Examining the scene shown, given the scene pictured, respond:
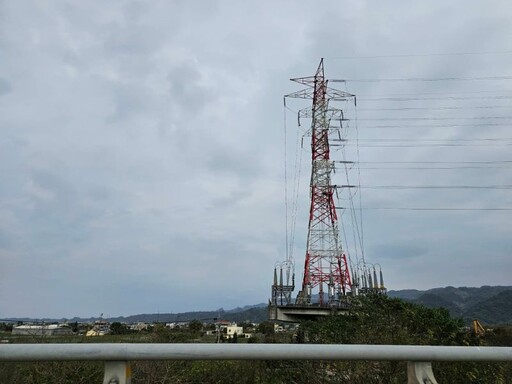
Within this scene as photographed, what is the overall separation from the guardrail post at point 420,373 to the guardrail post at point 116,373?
1753 mm

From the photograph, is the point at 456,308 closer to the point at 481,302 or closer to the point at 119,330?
the point at 119,330

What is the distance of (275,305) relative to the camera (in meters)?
26.6

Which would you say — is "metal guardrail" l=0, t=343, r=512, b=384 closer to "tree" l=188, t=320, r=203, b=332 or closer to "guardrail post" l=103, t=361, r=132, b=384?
"guardrail post" l=103, t=361, r=132, b=384

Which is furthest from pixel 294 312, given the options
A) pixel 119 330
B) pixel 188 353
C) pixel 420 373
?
pixel 188 353

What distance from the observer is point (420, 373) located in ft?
8.43

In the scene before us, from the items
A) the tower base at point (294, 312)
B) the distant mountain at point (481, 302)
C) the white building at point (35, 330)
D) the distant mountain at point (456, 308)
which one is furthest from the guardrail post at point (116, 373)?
the distant mountain at point (481, 302)

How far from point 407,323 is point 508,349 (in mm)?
8285

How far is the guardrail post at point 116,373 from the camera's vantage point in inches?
90.5

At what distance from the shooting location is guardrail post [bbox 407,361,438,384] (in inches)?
101

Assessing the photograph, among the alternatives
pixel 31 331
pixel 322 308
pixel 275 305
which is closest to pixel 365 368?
pixel 31 331

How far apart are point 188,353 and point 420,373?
1.47 metres

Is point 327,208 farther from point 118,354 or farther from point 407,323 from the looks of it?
point 118,354

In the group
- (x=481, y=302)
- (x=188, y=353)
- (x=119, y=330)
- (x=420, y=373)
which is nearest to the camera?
(x=188, y=353)

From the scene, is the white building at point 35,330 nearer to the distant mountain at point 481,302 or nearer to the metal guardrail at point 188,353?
the metal guardrail at point 188,353
